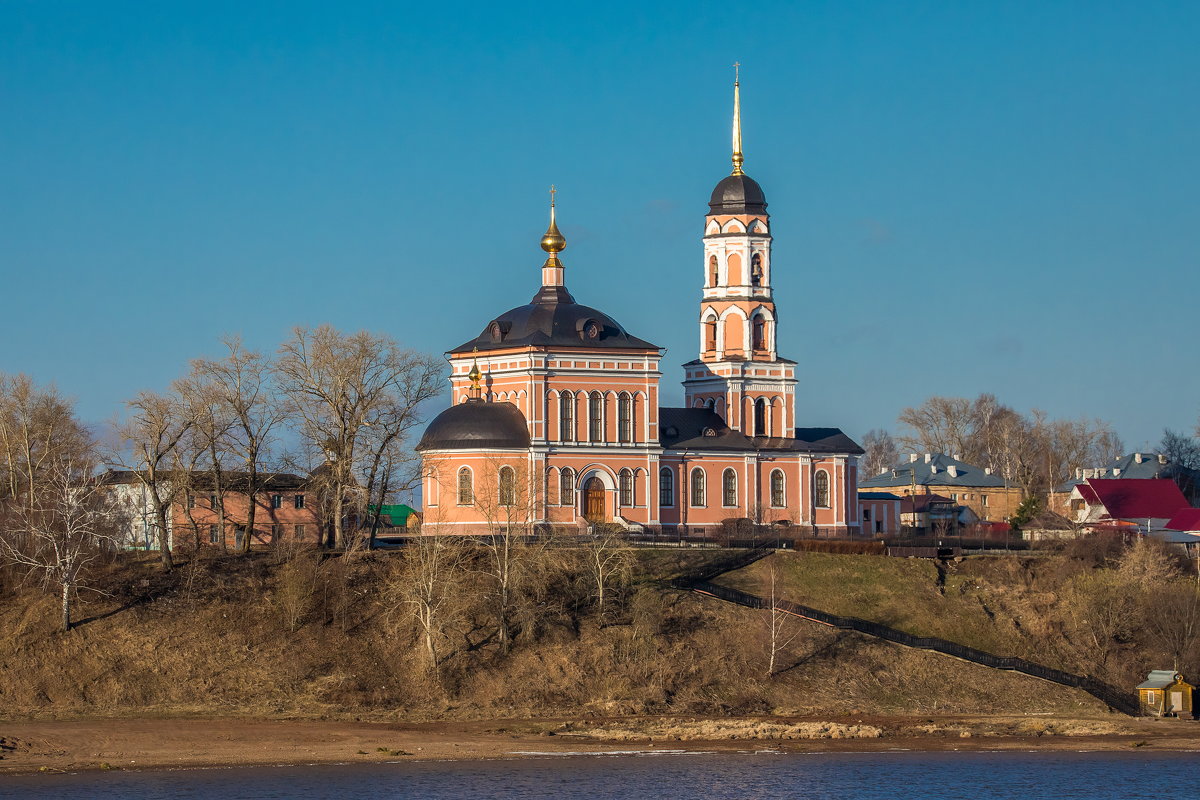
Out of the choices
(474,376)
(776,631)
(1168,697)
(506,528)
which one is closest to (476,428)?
(474,376)

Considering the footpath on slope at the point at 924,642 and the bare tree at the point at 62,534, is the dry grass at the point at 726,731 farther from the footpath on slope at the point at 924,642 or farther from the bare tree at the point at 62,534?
the bare tree at the point at 62,534

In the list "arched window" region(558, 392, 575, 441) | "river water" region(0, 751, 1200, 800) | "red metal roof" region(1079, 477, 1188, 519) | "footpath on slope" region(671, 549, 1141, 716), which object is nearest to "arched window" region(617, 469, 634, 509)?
"arched window" region(558, 392, 575, 441)

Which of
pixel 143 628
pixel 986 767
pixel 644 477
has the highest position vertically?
pixel 644 477

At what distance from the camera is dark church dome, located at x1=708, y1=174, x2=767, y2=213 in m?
88.1

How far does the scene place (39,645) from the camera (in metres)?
58.1

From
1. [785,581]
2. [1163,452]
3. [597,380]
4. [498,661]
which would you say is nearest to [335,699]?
[498,661]

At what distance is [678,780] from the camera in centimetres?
4978

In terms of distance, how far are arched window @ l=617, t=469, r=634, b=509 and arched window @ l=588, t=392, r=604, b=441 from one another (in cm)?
183

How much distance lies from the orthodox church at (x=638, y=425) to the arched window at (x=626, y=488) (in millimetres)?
85

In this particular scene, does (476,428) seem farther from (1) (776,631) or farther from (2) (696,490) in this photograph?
(1) (776,631)

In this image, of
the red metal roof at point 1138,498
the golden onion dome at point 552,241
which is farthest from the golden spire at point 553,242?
the red metal roof at point 1138,498

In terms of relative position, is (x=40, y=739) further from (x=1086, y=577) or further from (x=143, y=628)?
(x=1086, y=577)

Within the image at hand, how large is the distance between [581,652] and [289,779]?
13.6m

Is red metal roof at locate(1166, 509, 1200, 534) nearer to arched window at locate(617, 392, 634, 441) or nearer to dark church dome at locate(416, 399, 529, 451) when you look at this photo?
arched window at locate(617, 392, 634, 441)
